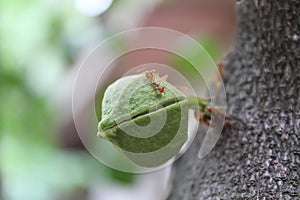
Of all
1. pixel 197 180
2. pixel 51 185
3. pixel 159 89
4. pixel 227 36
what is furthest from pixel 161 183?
pixel 159 89

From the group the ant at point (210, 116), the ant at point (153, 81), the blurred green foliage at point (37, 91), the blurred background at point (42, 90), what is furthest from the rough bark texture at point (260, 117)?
the blurred green foliage at point (37, 91)

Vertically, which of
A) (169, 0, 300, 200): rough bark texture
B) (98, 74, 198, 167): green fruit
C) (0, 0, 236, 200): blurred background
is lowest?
(0, 0, 236, 200): blurred background

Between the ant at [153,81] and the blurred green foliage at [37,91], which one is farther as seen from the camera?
the blurred green foliage at [37,91]

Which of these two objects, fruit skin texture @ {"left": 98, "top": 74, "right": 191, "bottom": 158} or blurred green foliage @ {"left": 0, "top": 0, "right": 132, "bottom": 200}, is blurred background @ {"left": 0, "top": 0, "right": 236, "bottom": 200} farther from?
fruit skin texture @ {"left": 98, "top": 74, "right": 191, "bottom": 158}

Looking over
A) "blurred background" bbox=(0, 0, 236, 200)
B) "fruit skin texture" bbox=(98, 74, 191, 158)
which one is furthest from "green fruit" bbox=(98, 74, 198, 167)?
"blurred background" bbox=(0, 0, 236, 200)

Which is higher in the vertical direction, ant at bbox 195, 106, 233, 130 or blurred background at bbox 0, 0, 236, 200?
ant at bbox 195, 106, 233, 130

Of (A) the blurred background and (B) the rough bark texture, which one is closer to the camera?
(B) the rough bark texture

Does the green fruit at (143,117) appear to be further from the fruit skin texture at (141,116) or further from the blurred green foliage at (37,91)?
the blurred green foliage at (37,91)

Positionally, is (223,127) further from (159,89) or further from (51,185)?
(51,185)
